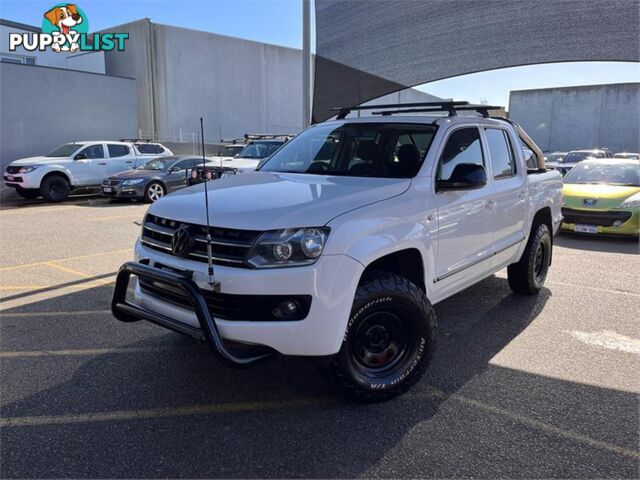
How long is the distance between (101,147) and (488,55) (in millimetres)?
12353

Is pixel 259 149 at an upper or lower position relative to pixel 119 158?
upper

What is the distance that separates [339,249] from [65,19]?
27061 millimetres

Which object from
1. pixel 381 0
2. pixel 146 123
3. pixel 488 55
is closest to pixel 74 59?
pixel 146 123

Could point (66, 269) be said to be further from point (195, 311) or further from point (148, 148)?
point (148, 148)

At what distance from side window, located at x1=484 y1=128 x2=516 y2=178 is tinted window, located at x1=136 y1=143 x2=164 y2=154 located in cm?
1439

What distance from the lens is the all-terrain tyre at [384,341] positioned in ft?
10.3

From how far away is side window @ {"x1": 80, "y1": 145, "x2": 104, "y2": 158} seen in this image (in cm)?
1573

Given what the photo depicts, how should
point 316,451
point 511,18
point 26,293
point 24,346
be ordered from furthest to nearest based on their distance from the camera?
point 511,18 → point 26,293 → point 24,346 → point 316,451

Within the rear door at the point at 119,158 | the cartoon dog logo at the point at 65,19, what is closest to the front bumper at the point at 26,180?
the rear door at the point at 119,158

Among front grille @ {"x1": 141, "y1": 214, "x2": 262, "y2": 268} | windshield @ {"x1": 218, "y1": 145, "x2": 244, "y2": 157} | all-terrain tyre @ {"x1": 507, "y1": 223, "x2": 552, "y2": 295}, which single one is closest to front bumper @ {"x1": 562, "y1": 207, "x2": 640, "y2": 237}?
all-terrain tyre @ {"x1": 507, "y1": 223, "x2": 552, "y2": 295}

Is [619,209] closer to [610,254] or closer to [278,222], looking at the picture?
[610,254]

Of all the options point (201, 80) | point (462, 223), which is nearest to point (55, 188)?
point (462, 223)

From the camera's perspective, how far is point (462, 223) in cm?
405

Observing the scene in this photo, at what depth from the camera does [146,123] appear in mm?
27312
